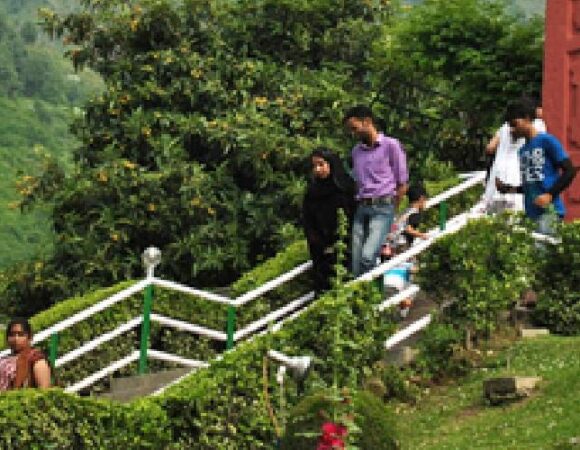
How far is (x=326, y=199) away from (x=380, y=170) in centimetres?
51

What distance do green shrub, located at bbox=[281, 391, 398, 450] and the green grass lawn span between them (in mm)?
938

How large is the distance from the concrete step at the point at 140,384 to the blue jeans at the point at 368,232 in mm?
1767

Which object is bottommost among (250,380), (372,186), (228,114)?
(228,114)

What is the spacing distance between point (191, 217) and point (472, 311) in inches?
355

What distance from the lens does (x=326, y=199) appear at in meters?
13.5

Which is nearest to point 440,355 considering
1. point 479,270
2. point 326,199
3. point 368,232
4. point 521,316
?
→ point 479,270

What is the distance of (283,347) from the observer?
11922 millimetres

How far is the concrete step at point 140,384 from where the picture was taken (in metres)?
13.5

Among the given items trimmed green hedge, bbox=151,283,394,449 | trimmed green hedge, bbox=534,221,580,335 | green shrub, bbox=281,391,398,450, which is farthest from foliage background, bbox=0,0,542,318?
green shrub, bbox=281,391,398,450

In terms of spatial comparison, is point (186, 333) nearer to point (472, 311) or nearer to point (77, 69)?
point (472, 311)

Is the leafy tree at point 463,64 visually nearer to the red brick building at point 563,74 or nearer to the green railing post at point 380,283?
the red brick building at point 563,74

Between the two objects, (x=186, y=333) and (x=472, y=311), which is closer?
(x=472, y=311)

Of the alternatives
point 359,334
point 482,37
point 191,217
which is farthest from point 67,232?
point 359,334

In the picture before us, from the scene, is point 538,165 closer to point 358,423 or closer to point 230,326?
point 230,326
